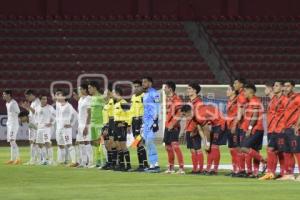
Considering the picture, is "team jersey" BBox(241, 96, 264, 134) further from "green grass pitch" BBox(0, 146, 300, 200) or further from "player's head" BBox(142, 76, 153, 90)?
"player's head" BBox(142, 76, 153, 90)

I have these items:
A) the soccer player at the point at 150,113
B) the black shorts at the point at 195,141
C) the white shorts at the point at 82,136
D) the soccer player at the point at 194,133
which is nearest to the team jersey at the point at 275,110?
the soccer player at the point at 194,133

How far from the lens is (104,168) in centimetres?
2370

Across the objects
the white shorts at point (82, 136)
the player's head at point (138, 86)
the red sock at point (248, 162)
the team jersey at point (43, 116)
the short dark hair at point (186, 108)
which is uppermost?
the player's head at point (138, 86)

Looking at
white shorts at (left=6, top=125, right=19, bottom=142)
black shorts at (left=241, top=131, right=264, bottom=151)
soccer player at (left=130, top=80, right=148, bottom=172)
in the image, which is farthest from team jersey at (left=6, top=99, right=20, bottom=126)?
black shorts at (left=241, top=131, right=264, bottom=151)

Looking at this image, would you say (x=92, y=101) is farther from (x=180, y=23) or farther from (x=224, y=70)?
(x=180, y=23)

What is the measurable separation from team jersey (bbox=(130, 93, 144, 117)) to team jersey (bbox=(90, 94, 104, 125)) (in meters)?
1.75

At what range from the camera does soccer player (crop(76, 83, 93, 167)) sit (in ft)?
80.8

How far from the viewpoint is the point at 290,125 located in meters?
19.7

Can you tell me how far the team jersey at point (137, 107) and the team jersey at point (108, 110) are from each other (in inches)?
32.0

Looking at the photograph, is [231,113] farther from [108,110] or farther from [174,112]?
[108,110]

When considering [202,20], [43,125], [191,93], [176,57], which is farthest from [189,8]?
[191,93]

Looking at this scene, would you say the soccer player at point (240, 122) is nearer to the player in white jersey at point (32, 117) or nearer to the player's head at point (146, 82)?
the player's head at point (146, 82)

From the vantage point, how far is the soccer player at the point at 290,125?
769 inches

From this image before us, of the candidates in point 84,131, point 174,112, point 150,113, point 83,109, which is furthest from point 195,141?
point 83,109
